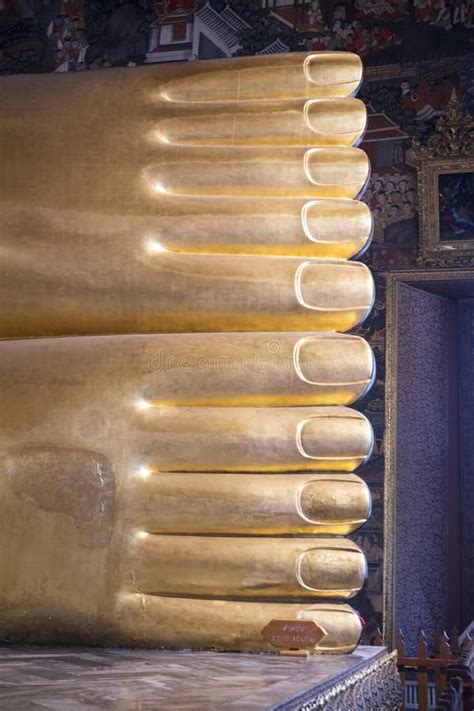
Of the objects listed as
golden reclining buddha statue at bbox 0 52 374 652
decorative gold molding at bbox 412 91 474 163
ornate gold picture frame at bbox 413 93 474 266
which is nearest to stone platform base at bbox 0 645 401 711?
golden reclining buddha statue at bbox 0 52 374 652

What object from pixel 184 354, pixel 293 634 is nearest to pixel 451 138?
pixel 184 354

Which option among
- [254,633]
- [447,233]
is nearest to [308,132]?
[254,633]

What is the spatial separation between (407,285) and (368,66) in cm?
145

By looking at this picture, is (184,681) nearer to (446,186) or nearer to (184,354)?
(184,354)

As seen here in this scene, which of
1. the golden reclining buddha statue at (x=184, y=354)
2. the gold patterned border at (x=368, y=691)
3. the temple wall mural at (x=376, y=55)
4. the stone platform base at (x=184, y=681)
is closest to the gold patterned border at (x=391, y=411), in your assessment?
the temple wall mural at (x=376, y=55)

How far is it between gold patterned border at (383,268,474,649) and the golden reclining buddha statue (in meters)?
3.67

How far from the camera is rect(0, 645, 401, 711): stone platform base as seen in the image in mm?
1148

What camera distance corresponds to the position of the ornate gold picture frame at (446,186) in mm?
5773

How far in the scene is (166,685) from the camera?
4.34ft

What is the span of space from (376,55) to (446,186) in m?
0.99

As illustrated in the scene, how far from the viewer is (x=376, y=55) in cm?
610

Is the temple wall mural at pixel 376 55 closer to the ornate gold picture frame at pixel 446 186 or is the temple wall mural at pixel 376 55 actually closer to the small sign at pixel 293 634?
the ornate gold picture frame at pixel 446 186

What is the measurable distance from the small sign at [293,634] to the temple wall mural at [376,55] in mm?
3776

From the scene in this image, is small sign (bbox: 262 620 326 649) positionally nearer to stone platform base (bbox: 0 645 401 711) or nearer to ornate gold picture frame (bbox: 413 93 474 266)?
stone platform base (bbox: 0 645 401 711)
